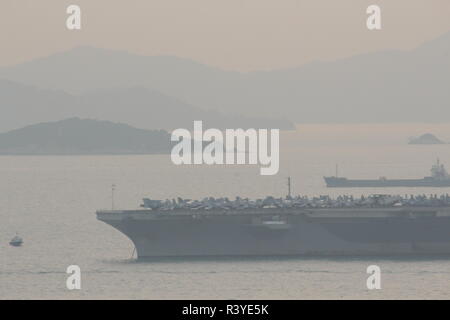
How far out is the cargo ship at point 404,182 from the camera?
16212cm

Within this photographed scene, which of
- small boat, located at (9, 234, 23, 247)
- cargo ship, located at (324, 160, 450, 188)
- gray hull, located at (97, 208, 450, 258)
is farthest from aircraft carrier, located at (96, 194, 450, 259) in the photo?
cargo ship, located at (324, 160, 450, 188)

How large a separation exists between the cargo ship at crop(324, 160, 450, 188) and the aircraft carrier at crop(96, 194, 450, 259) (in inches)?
3749

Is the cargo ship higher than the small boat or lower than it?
higher

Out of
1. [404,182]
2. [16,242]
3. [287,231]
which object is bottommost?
[16,242]

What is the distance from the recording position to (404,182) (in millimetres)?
164250

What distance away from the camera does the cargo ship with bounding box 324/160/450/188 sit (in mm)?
162125

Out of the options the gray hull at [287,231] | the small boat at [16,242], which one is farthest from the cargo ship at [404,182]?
the gray hull at [287,231]

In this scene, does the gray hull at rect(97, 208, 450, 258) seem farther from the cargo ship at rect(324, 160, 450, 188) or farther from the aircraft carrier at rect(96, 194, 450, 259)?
the cargo ship at rect(324, 160, 450, 188)

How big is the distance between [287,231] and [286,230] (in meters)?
0.15

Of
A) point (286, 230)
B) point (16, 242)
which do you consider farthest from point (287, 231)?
point (16, 242)

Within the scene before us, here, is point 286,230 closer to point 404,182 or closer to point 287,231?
point 287,231

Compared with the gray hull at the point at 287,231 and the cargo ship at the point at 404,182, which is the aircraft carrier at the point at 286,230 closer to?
the gray hull at the point at 287,231
